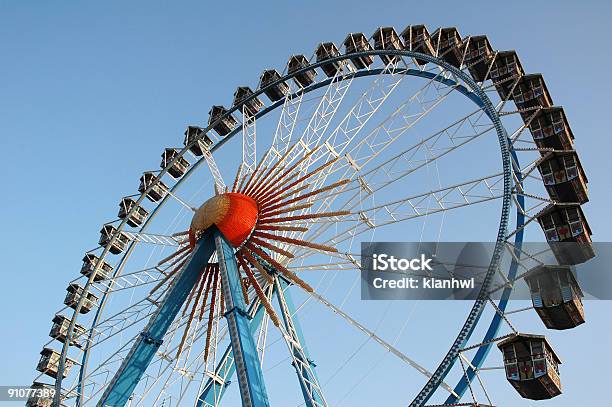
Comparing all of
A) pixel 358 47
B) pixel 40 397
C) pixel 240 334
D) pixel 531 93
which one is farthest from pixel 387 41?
pixel 40 397

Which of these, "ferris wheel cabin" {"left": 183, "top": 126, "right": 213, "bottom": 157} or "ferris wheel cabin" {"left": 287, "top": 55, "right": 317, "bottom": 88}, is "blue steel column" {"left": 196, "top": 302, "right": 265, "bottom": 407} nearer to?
"ferris wheel cabin" {"left": 183, "top": 126, "right": 213, "bottom": 157}

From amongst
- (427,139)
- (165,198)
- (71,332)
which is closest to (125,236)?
(165,198)

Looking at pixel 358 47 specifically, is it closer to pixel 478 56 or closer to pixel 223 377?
pixel 478 56

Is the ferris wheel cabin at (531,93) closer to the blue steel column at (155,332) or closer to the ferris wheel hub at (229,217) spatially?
the ferris wheel hub at (229,217)

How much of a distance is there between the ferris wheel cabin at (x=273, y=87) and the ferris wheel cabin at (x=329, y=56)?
1.78 metres

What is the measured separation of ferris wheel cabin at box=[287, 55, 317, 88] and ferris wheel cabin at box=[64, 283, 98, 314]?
1146cm

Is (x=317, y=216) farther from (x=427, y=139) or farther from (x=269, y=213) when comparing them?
(x=427, y=139)

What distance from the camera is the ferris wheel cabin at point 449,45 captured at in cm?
2169

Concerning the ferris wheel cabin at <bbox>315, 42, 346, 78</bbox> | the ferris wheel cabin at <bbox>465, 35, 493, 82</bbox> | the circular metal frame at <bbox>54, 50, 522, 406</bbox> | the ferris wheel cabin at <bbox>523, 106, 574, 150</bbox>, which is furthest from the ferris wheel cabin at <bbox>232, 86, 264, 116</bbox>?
the ferris wheel cabin at <bbox>523, 106, 574, 150</bbox>

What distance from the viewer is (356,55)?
24516 mm

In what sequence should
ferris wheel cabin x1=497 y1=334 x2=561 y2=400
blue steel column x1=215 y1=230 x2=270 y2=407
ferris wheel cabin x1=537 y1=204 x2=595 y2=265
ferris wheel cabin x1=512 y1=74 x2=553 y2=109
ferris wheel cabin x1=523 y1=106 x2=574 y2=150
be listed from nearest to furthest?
ferris wheel cabin x1=497 y1=334 x2=561 y2=400, blue steel column x1=215 y1=230 x2=270 y2=407, ferris wheel cabin x1=537 y1=204 x2=595 y2=265, ferris wheel cabin x1=523 y1=106 x2=574 y2=150, ferris wheel cabin x1=512 y1=74 x2=553 y2=109

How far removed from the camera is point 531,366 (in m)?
14.8

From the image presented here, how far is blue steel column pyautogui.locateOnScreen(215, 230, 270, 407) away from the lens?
15062 mm

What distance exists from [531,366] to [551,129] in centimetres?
698
